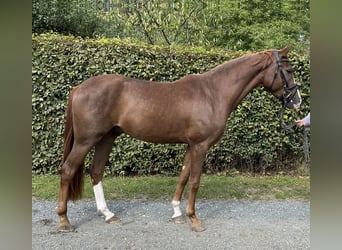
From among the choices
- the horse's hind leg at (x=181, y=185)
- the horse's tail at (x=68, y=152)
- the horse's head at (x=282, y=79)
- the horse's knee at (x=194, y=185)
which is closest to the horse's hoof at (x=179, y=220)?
the horse's hind leg at (x=181, y=185)

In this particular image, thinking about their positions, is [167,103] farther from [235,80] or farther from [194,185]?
[194,185]

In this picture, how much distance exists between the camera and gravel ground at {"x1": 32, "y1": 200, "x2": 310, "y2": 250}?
11.4 feet

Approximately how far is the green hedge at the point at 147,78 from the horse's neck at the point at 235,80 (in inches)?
91.7

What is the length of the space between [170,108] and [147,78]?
244 cm

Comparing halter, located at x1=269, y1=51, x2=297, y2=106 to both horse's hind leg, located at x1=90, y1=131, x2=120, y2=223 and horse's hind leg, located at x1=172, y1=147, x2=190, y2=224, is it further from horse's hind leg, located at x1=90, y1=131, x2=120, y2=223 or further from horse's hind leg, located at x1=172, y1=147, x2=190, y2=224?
horse's hind leg, located at x1=90, y1=131, x2=120, y2=223

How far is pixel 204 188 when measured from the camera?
551 centimetres

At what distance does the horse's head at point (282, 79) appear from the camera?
375 cm

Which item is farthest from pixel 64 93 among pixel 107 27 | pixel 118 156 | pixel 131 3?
pixel 107 27

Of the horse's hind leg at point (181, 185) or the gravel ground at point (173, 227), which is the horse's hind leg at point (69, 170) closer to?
the gravel ground at point (173, 227)

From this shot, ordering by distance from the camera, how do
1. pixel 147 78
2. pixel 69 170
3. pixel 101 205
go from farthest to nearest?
pixel 147 78
pixel 101 205
pixel 69 170

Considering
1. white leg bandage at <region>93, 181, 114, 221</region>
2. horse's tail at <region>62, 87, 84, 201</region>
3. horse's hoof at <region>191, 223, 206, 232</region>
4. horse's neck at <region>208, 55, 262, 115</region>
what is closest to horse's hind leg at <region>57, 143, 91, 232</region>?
horse's tail at <region>62, 87, 84, 201</region>

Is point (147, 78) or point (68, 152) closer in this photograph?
point (68, 152)

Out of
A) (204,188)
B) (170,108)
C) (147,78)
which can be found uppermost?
(170,108)

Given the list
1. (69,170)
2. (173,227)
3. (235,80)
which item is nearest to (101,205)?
(69,170)
